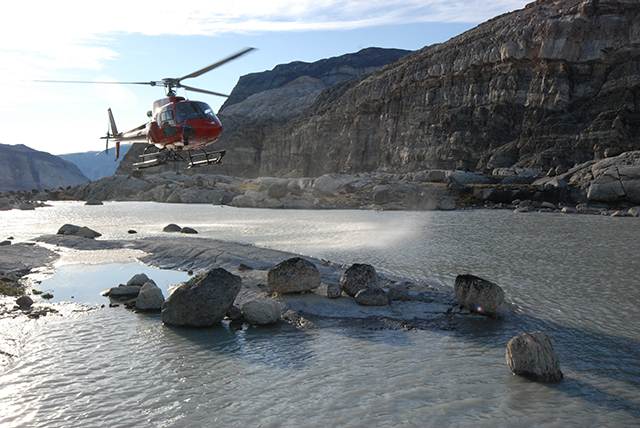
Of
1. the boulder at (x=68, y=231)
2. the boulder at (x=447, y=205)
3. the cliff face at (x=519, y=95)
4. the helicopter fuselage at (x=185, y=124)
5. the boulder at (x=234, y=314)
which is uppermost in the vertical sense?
the cliff face at (x=519, y=95)

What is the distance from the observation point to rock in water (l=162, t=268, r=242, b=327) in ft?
38.6

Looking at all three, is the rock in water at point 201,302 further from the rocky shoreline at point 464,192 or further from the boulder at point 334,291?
the rocky shoreline at point 464,192

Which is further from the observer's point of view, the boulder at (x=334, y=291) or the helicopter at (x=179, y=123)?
the helicopter at (x=179, y=123)

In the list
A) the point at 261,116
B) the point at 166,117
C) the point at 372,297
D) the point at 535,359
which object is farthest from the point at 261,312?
the point at 261,116

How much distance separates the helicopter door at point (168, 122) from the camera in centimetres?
2016

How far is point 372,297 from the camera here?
505 inches

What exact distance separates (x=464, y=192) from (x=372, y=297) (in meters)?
44.9

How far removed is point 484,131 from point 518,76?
30.5 feet

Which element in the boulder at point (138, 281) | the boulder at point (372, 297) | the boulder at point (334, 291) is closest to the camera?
the boulder at point (372, 297)

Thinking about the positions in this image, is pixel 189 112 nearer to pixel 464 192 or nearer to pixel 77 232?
pixel 77 232

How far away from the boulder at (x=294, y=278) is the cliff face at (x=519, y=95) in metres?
51.6

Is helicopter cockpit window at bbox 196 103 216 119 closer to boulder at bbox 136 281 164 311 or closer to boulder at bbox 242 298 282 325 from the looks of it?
boulder at bbox 136 281 164 311

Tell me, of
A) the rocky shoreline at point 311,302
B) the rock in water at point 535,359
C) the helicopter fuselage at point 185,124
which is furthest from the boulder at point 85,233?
the rock in water at point 535,359

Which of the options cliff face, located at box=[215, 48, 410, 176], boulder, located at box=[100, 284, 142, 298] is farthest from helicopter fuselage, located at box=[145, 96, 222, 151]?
cliff face, located at box=[215, 48, 410, 176]
